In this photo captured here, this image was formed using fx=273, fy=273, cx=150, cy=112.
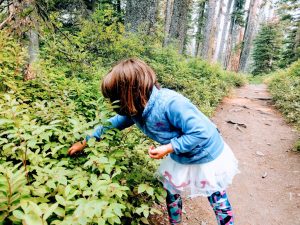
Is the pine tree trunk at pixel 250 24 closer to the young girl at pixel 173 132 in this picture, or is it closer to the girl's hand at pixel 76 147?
the young girl at pixel 173 132

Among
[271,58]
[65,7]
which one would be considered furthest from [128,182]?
[271,58]

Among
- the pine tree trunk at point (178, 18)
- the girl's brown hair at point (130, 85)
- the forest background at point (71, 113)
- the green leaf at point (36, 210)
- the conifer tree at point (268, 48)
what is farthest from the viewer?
the conifer tree at point (268, 48)

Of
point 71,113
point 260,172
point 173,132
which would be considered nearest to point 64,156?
point 71,113

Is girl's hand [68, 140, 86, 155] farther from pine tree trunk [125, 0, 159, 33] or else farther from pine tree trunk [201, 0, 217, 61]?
pine tree trunk [201, 0, 217, 61]

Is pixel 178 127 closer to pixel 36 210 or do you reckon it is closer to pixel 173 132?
pixel 173 132

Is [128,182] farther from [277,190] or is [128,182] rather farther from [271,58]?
[271,58]

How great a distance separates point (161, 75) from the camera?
913cm

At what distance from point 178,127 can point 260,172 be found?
12.9 feet

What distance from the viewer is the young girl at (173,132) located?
2164 mm

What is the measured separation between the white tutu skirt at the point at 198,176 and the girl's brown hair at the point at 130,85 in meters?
0.73

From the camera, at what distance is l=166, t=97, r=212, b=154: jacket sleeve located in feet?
7.05

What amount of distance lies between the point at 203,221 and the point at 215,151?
5.82 ft

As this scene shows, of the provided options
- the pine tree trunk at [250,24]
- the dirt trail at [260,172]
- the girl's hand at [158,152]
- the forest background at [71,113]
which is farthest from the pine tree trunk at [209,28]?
the girl's hand at [158,152]

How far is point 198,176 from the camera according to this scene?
8.22 ft
